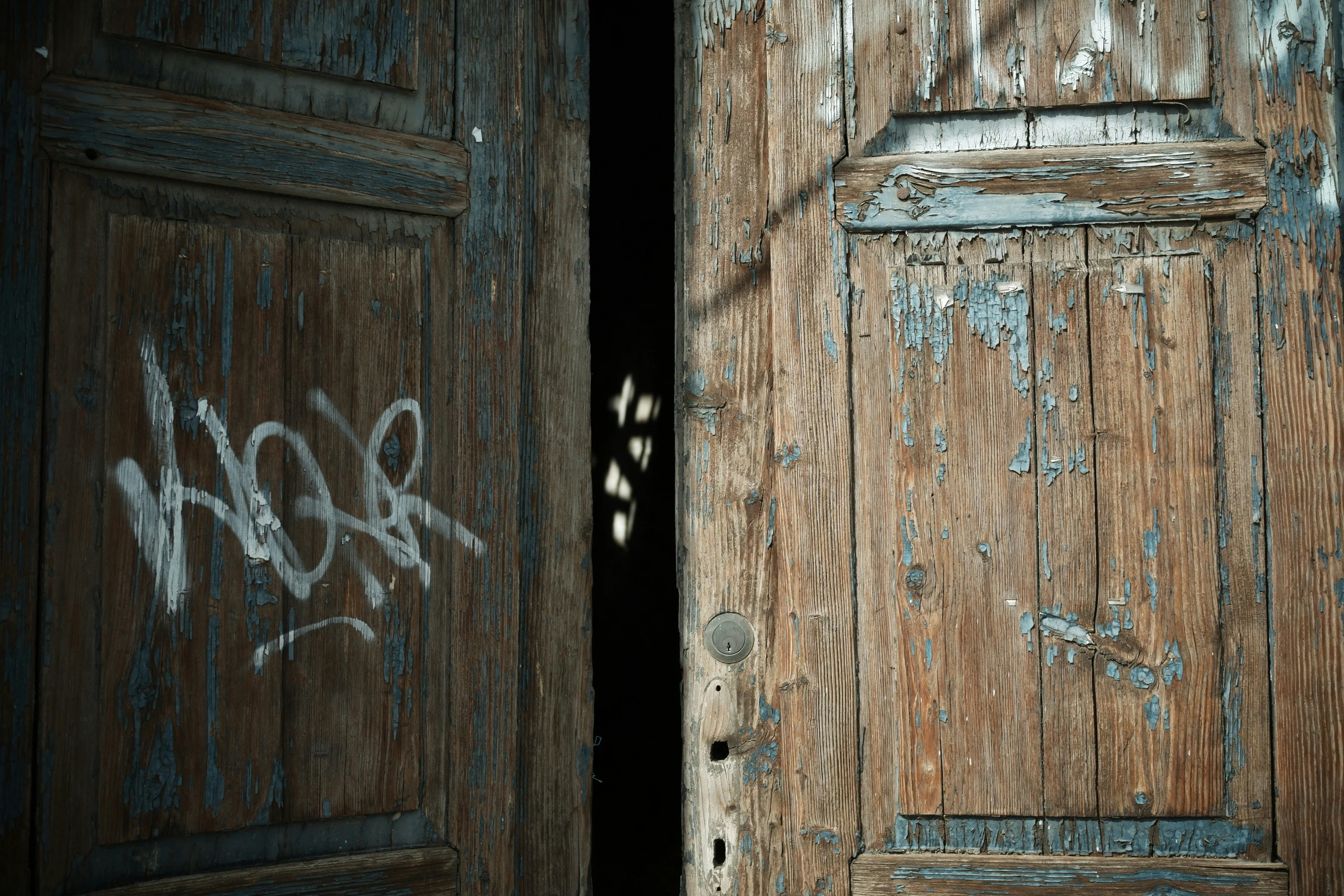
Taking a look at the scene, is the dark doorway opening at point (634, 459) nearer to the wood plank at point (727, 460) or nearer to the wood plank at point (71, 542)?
the wood plank at point (727, 460)

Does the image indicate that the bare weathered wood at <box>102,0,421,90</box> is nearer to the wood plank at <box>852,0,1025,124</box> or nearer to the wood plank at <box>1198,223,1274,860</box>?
the wood plank at <box>852,0,1025,124</box>

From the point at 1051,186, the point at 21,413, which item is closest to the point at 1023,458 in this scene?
the point at 1051,186

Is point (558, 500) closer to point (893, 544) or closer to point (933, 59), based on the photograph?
point (893, 544)

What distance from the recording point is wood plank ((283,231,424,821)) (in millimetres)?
1402

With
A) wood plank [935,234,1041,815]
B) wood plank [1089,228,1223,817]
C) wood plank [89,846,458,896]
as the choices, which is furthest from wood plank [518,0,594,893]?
wood plank [1089,228,1223,817]

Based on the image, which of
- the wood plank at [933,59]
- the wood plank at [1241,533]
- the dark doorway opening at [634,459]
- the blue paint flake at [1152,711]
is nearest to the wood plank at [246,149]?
the wood plank at [933,59]

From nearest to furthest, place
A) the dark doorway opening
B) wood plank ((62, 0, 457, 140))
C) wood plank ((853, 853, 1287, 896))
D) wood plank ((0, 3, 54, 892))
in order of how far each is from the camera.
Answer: wood plank ((0, 3, 54, 892)), wood plank ((62, 0, 457, 140)), wood plank ((853, 853, 1287, 896)), the dark doorway opening

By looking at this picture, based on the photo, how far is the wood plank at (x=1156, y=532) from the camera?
1.46 m

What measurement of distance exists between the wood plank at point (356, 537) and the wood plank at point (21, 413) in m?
0.30

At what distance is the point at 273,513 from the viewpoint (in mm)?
1382

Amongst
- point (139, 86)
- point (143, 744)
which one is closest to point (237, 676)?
point (143, 744)

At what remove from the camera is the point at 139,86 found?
1.34m

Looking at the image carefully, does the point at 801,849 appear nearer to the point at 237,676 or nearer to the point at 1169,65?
the point at 237,676

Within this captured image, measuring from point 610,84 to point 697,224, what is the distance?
7.43 feet
